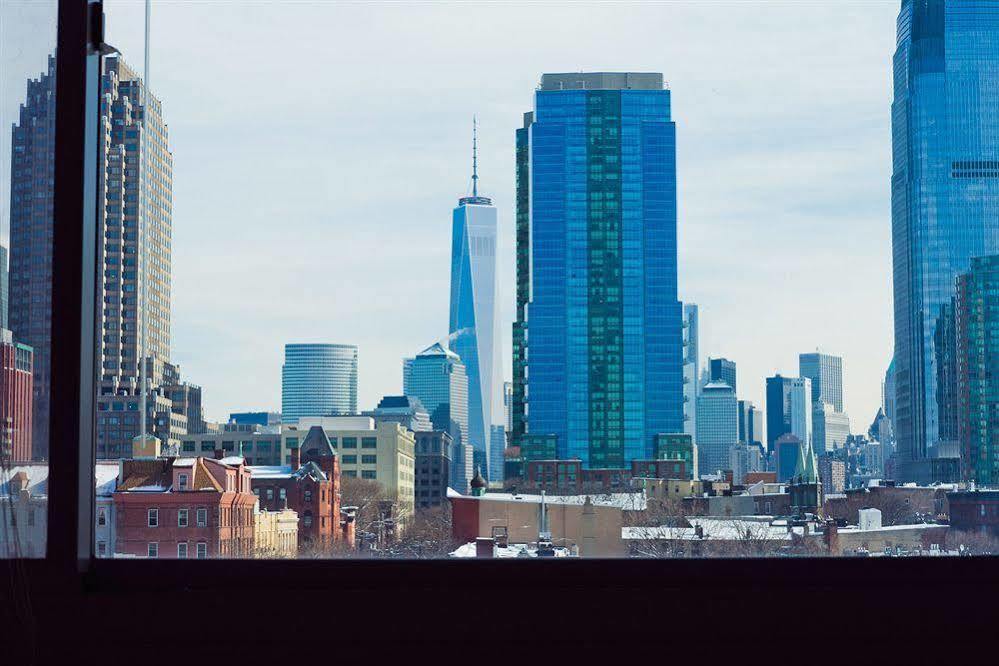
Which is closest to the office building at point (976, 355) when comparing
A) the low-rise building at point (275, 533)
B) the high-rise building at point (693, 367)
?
the high-rise building at point (693, 367)

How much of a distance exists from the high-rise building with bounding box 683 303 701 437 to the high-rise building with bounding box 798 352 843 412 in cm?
42

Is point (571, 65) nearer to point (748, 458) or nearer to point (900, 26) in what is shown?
point (900, 26)

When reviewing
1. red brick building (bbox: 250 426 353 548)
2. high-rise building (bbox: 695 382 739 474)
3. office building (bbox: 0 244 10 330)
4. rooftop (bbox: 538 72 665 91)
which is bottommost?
red brick building (bbox: 250 426 353 548)

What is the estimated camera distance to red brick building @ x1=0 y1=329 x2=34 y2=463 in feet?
4.68

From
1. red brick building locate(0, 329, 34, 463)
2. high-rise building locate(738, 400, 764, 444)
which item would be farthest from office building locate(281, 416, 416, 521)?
high-rise building locate(738, 400, 764, 444)

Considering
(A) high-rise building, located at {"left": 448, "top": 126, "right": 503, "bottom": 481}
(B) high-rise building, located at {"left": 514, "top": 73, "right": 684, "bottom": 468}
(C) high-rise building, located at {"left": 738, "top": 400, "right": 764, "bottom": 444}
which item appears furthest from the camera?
(B) high-rise building, located at {"left": 514, "top": 73, "right": 684, "bottom": 468}

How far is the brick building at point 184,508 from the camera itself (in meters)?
1.54

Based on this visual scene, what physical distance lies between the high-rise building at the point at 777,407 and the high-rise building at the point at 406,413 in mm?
983

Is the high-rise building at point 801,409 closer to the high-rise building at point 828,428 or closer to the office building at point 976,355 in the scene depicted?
the high-rise building at point 828,428

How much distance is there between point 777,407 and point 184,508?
6.13ft

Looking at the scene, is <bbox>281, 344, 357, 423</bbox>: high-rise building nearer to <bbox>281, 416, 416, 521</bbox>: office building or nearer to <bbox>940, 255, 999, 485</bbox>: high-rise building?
<bbox>281, 416, 416, 521</bbox>: office building

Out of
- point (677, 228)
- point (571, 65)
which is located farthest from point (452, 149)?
point (677, 228)

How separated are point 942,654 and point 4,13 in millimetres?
1678

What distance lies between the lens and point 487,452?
2.96 meters
